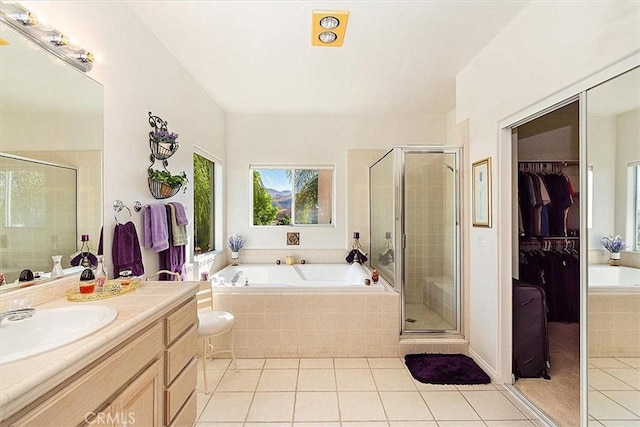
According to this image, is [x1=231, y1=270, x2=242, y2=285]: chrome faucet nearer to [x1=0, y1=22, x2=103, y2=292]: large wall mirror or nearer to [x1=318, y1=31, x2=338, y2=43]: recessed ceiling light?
[x1=0, y1=22, x2=103, y2=292]: large wall mirror

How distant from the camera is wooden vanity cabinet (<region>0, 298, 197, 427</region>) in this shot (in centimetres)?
87

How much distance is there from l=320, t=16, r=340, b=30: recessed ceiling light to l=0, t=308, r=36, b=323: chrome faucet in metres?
2.25

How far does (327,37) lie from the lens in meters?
2.31

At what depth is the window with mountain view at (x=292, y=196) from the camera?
4438mm

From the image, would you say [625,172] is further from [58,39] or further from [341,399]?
[58,39]

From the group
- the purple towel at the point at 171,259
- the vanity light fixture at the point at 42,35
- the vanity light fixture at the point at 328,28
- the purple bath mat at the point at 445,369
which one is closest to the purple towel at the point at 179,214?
the purple towel at the point at 171,259

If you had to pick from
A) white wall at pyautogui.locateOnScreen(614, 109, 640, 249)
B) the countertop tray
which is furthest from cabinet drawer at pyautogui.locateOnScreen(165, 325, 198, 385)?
white wall at pyautogui.locateOnScreen(614, 109, 640, 249)

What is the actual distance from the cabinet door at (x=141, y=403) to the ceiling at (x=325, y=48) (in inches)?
84.1

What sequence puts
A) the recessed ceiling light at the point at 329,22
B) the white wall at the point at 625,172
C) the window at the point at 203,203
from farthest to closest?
the window at the point at 203,203
the recessed ceiling light at the point at 329,22
the white wall at the point at 625,172

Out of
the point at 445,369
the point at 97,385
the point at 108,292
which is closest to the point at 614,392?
the point at 445,369

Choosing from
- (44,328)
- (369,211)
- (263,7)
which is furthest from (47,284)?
(369,211)

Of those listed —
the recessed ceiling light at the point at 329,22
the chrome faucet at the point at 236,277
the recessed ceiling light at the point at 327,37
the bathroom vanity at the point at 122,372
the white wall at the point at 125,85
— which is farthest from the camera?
the chrome faucet at the point at 236,277

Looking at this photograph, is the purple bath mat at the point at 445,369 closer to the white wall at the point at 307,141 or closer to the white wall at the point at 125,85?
the white wall at the point at 307,141

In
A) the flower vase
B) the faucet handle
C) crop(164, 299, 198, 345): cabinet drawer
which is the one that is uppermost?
the flower vase
